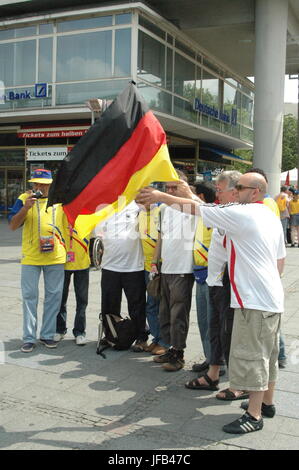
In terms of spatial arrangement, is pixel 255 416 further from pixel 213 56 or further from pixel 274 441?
pixel 213 56

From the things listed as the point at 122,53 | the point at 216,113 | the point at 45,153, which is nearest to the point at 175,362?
the point at 122,53

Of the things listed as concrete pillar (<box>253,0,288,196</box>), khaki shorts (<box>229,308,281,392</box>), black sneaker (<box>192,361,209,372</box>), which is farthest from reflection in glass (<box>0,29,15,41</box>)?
khaki shorts (<box>229,308,281,392</box>)

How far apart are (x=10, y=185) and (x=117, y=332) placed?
20.7 m

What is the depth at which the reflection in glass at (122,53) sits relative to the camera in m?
18.0

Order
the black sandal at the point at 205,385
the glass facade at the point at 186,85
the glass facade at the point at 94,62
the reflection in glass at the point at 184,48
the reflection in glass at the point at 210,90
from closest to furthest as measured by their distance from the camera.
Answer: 1. the black sandal at the point at 205,385
2. the glass facade at the point at 94,62
3. the glass facade at the point at 186,85
4. the reflection in glass at the point at 184,48
5. the reflection in glass at the point at 210,90

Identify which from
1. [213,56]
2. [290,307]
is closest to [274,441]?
[290,307]

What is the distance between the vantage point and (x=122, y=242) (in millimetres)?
5492

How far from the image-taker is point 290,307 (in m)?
7.73

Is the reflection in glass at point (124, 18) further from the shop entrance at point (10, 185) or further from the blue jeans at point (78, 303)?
the blue jeans at point (78, 303)

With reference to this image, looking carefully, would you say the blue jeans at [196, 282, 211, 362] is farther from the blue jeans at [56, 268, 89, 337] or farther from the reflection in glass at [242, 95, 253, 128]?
the reflection in glass at [242, 95, 253, 128]

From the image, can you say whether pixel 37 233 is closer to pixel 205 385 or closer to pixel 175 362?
pixel 175 362

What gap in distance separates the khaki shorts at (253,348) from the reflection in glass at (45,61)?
17.6 metres

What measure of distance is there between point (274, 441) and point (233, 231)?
1.51m

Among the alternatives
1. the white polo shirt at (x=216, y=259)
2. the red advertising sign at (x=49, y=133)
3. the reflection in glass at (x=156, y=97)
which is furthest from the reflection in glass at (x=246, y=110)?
the white polo shirt at (x=216, y=259)
